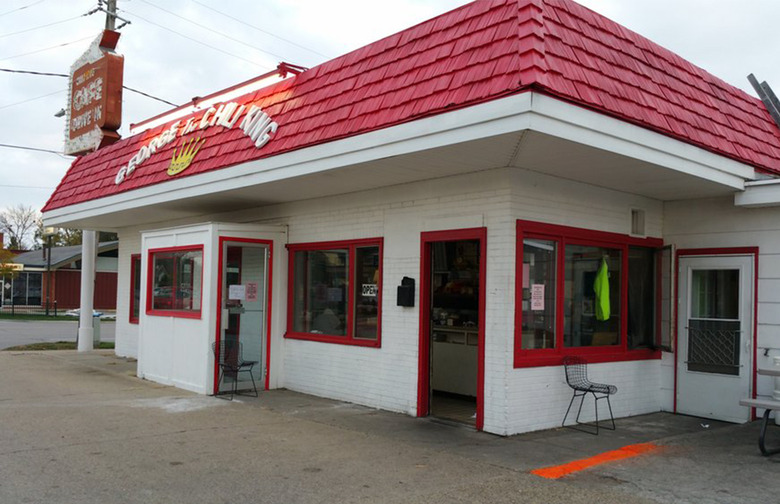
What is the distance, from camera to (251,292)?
10.6 m

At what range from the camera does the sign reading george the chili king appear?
15.1 metres

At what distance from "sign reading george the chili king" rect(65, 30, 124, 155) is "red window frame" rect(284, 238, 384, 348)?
690 cm

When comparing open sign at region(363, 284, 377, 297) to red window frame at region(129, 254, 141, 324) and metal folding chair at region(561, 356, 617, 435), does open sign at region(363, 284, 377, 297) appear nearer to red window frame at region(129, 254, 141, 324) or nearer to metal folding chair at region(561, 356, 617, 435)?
metal folding chair at region(561, 356, 617, 435)

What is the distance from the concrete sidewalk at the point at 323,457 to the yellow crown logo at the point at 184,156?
3501mm

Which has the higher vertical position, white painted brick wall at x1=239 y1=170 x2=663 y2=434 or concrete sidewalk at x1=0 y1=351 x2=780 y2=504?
white painted brick wall at x1=239 y1=170 x2=663 y2=434

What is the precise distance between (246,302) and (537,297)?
4.67 m

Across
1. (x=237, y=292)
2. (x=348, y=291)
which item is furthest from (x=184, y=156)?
(x=348, y=291)

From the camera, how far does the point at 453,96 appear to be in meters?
6.53

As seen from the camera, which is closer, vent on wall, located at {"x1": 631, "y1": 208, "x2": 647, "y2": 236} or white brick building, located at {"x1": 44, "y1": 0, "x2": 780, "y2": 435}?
white brick building, located at {"x1": 44, "y1": 0, "x2": 780, "y2": 435}

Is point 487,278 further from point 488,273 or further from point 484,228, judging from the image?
point 484,228

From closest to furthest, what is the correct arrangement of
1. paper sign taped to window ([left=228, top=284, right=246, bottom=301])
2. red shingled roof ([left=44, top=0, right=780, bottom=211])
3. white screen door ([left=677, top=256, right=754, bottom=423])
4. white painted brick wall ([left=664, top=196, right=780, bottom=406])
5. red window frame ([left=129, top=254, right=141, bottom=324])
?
red shingled roof ([left=44, top=0, right=780, bottom=211]) → white painted brick wall ([left=664, top=196, right=780, bottom=406]) → white screen door ([left=677, top=256, right=754, bottom=423]) → paper sign taped to window ([left=228, top=284, right=246, bottom=301]) → red window frame ([left=129, top=254, right=141, bottom=324])

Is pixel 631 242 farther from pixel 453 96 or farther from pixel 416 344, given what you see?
pixel 453 96

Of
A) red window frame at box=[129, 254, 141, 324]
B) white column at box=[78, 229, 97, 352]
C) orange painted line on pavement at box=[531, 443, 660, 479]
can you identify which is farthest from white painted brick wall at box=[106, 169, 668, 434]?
white column at box=[78, 229, 97, 352]

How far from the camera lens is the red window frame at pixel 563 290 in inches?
302
